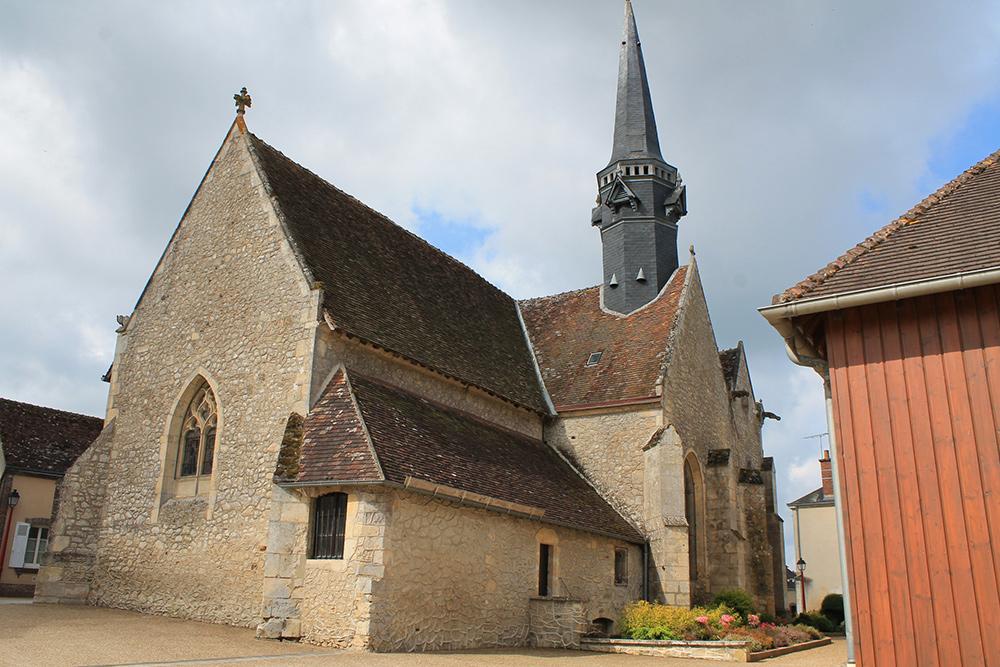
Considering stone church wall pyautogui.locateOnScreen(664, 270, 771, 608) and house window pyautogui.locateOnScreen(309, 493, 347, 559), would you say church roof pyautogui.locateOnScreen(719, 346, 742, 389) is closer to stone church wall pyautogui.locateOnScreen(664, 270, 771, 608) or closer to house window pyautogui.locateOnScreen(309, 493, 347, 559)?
stone church wall pyautogui.locateOnScreen(664, 270, 771, 608)

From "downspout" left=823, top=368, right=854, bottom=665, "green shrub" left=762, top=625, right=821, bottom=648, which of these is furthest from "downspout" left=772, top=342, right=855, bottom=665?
"green shrub" left=762, top=625, right=821, bottom=648

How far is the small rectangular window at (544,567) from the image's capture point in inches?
594

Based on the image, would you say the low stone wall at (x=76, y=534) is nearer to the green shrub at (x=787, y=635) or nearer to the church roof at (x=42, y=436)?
the church roof at (x=42, y=436)

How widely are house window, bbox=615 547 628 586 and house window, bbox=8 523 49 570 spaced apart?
49.1 ft

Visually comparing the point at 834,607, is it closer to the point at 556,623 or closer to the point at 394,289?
the point at 556,623

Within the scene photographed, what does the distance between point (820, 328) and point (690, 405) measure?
1223cm

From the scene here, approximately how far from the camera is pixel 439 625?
1259cm

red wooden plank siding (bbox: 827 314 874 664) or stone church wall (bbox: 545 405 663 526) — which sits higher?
stone church wall (bbox: 545 405 663 526)

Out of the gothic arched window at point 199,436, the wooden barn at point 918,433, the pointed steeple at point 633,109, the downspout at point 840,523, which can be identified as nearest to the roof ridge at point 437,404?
the gothic arched window at point 199,436

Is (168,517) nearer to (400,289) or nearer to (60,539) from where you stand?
(60,539)

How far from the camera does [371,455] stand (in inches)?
472

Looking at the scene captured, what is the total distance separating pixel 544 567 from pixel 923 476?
30.4ft

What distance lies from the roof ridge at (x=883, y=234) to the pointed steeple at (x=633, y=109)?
633 inches

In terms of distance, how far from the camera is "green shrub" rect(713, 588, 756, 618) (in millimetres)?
18141
